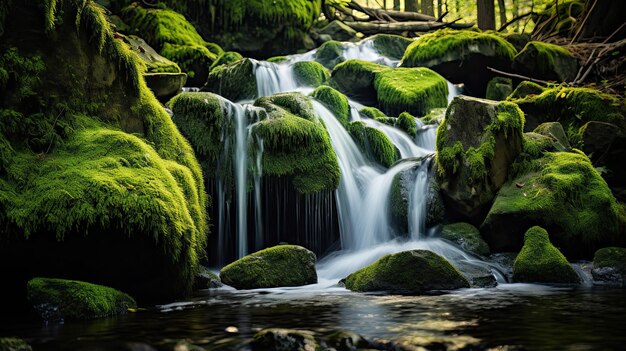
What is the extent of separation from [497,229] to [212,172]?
4901 mm

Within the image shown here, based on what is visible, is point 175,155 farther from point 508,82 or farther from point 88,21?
point 508,82

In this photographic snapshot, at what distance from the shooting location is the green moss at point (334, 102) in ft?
39.3

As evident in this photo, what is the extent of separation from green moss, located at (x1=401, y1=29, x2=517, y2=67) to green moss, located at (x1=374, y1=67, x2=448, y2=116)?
2.25ft

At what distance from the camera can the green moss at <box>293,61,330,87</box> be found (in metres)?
14.9

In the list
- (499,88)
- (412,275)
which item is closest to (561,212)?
(412,275)

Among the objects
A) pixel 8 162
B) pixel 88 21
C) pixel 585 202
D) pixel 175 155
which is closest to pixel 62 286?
pixel 8 162

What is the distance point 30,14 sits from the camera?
6.03m

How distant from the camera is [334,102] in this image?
12125 mm

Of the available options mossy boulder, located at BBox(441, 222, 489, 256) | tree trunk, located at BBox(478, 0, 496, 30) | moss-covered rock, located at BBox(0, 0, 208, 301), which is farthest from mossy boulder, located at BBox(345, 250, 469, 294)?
tree trunk, located at BBox(478, 0, 496, 30)

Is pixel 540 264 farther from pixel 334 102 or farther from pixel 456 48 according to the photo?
pixel 456 48

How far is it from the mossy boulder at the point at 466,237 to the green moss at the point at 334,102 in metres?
3.98

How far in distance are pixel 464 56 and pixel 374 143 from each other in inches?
212

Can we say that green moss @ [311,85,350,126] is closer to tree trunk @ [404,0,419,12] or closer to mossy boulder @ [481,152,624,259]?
mossy boulder @ [481,152,624,259]

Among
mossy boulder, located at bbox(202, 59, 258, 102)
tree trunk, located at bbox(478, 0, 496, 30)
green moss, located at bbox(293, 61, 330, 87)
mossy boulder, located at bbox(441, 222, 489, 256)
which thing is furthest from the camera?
tree trunk, located at bbox(478, 0, 496, 30)
